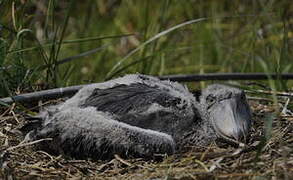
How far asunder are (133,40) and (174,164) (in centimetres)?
534

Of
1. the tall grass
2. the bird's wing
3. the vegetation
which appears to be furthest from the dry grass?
the tall grass

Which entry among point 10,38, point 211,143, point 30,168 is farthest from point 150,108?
point 10,38

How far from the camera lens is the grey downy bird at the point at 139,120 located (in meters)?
3.23

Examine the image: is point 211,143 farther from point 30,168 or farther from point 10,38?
point 10,38

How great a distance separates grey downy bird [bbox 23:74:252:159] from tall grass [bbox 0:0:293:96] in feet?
2.24

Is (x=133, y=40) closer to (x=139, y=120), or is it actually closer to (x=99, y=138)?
(x=139, y=120)

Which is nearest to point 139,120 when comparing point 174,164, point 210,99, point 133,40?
point 174,164

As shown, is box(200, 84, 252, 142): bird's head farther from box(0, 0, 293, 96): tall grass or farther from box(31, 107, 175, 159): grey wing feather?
box(0, 0, 293, 96): tall grass

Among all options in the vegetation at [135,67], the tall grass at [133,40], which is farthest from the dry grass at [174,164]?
the tall grass at [133,40]

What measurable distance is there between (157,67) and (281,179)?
3.42m

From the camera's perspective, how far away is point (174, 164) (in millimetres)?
3102

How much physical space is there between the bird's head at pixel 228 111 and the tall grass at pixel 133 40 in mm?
506

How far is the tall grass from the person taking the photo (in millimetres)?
4344

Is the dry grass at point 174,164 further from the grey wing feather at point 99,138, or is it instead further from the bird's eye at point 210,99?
the bird's eye at point 210,99
